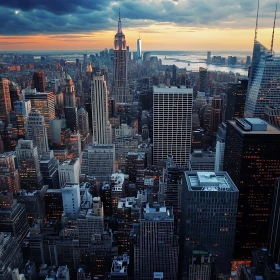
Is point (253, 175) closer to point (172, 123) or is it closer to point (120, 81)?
point (172, 123)

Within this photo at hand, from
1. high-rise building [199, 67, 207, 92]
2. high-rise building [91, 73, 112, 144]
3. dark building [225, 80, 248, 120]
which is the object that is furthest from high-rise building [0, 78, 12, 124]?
dark building [225, 80, 248, 120]

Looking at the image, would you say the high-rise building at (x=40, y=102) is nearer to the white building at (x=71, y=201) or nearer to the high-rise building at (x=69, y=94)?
the high-rise building at (x=69, y=94)

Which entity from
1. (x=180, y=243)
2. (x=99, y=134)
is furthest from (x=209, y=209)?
(x=99, y=134)

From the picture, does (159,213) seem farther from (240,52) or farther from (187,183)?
(240,52)

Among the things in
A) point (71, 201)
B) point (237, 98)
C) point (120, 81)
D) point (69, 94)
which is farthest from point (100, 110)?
point (71, 201)

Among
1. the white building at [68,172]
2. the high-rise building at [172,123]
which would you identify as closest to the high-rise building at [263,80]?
the high-rise building at [172,123]

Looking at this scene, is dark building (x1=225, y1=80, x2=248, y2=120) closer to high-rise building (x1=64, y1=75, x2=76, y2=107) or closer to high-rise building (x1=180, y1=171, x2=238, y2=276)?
high-rise building (x1=180, y1=171, x2=238, y2=276)

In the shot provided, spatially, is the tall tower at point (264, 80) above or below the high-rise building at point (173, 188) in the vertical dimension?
above
